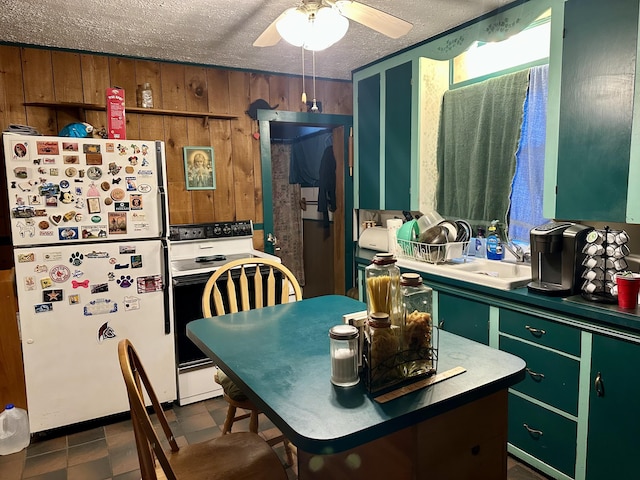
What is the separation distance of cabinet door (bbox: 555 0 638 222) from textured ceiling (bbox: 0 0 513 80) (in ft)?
1.84

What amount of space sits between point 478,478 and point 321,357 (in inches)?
21.8

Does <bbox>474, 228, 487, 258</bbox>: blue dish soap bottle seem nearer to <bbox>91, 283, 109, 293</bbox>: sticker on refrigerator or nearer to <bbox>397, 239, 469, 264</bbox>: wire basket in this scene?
<bbox>397, 239, 469, 264</bbox>: wire basket

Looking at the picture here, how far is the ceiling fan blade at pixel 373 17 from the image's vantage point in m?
1.61

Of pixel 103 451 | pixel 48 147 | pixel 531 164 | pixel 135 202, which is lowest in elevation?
pixel 103 451

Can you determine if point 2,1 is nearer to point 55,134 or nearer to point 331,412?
point 55,134

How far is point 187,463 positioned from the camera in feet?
4.60

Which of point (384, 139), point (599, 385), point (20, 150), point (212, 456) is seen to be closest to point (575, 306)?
point (599, 385)

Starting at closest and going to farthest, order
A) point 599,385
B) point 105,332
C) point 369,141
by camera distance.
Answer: point 599,385
point 105,332
point 369,141

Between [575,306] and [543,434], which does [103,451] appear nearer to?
[543,434]

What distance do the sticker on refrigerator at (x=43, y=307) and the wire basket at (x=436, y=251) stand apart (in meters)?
2.13

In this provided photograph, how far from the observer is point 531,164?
8.31 feet

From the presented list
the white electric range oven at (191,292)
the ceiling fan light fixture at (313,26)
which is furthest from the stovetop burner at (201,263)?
the ceiling fan light fixture at (313,26)

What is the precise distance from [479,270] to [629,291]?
3.20 ft

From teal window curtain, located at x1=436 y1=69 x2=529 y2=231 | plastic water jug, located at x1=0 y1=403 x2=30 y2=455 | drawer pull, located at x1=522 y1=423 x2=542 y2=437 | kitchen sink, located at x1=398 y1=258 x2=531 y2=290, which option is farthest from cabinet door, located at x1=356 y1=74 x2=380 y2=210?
plastic water jug, located at x1=0 y1=403 x2=30 y2=455
